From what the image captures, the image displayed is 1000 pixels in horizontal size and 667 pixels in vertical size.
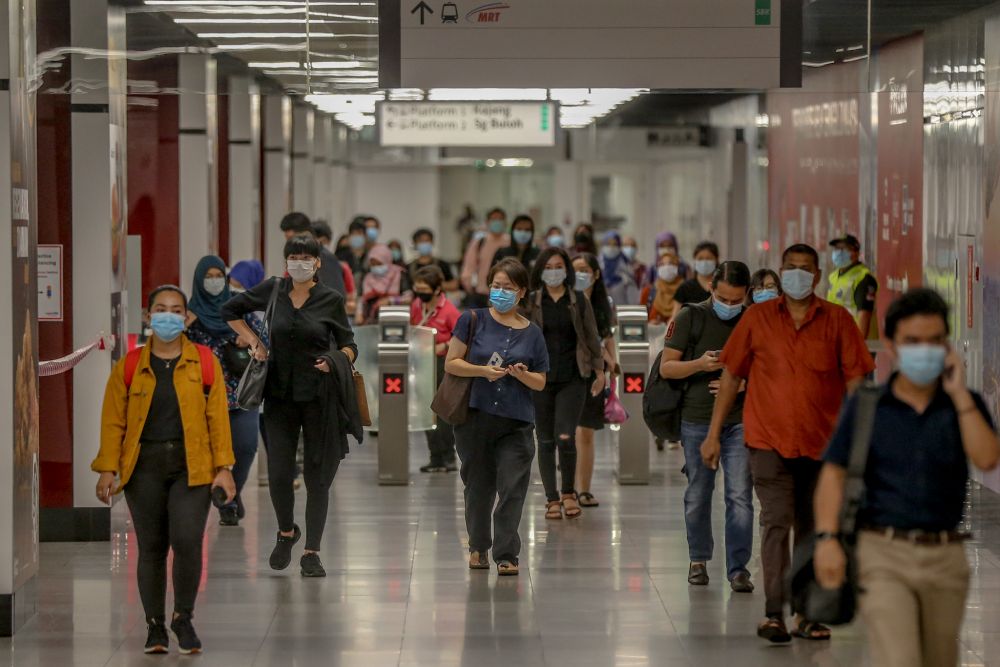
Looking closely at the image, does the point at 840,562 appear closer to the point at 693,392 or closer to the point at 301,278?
the point at 693,392

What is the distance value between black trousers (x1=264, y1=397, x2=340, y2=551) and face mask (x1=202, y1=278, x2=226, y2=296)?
1487mm

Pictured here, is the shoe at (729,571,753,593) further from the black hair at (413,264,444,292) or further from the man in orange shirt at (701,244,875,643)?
the black hair at (413,264,444,292)

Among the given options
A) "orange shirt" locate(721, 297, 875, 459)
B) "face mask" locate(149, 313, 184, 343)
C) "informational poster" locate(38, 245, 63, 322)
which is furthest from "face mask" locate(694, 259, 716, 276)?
"face mask" locate(149, 313, 184, 343)

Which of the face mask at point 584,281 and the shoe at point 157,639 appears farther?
the face mask at point 584,281

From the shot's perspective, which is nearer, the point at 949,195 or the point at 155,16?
the point at 155,16

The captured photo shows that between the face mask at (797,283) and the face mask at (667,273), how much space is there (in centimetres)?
761

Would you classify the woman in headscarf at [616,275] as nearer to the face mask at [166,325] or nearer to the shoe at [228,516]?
the shoe at [228,516]

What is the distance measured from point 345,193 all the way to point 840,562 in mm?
31182

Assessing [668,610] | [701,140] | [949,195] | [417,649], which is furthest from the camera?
[701,140]

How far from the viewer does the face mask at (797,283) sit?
660cm

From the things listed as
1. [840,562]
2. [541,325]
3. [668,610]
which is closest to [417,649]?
[668,610]

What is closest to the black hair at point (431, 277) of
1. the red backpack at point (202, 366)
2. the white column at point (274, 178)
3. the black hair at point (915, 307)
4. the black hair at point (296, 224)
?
the black hair at point (296, 224)

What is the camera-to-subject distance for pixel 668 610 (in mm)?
7547

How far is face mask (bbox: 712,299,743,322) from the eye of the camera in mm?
7766
